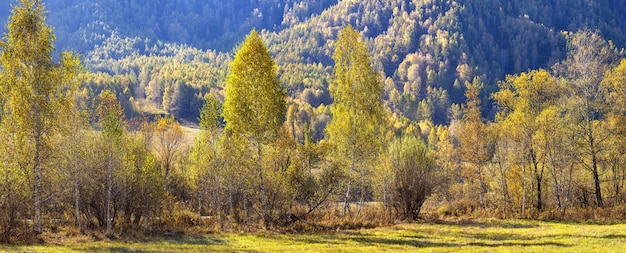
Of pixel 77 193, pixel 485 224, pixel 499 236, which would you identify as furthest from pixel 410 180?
pixel 77 193

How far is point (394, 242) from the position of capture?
25.5 metres

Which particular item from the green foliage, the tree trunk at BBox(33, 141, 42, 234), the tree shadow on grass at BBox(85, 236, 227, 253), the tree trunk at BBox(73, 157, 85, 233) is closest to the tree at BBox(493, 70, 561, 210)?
the green foliage

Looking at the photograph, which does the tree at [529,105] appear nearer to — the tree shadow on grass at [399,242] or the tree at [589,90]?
the tree at [589,90]

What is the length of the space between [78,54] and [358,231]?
71.4 feet

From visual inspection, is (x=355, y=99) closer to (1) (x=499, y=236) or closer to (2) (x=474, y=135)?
(2) (x=474, y=135)

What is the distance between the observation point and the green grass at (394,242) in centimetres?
2162

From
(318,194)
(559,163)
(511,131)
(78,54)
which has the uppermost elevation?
(78,54)

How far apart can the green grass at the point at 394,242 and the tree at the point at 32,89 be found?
6.60m

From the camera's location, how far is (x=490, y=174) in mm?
56375

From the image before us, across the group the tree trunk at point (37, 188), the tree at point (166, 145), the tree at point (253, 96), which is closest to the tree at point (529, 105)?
the tree at point (253, 96)

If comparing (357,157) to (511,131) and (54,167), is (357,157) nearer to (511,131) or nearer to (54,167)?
(511,131)

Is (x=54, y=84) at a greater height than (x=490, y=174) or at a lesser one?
greater

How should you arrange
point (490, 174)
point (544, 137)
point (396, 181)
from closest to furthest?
point (396, 181) → point (544, 137) → point (490, 174)

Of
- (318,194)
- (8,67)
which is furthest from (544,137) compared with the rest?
(8,67)
